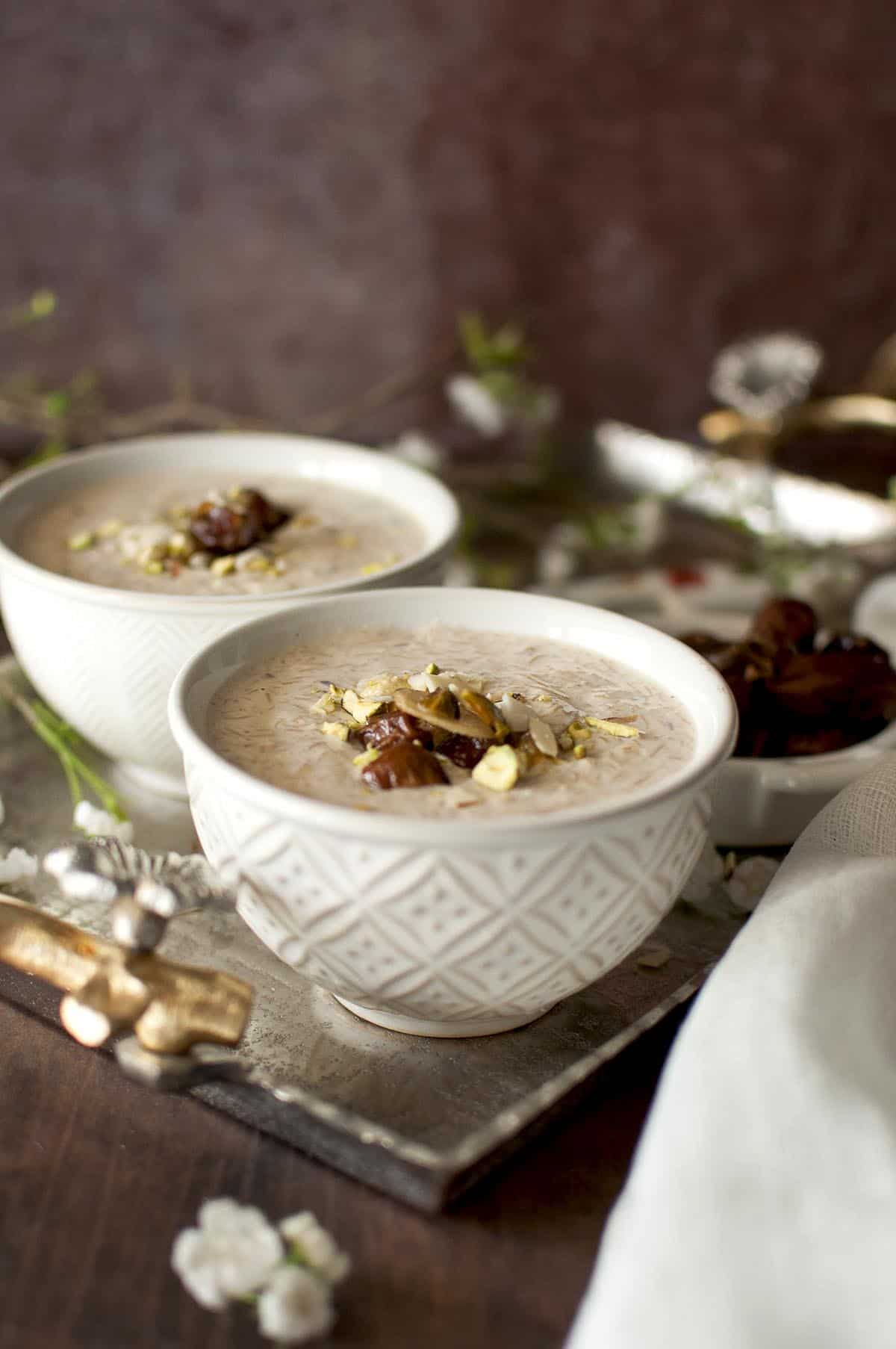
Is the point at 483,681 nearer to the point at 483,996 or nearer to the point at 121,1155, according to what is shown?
the point at 483,996

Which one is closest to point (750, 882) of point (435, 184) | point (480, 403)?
point (480, 403)

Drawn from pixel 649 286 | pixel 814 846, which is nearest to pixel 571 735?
pixel 814 846

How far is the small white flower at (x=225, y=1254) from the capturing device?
697mm

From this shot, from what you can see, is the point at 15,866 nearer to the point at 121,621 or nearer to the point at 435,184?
the point at 121,621

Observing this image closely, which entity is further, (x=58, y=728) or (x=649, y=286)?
(x=649, y=286)

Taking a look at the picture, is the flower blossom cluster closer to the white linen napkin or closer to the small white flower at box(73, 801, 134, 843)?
the white linen napkin

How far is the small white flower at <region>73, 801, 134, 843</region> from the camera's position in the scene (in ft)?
3.39

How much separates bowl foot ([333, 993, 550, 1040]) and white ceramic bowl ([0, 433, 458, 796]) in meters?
0.31

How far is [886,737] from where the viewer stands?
1111 millimetres

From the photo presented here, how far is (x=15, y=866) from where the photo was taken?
3.38 ft

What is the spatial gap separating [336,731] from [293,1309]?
0.32 m

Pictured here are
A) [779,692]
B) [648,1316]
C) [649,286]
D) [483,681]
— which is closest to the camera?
[648,1316]

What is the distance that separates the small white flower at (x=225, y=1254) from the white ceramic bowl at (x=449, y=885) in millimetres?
142

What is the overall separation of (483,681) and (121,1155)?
35 cm
